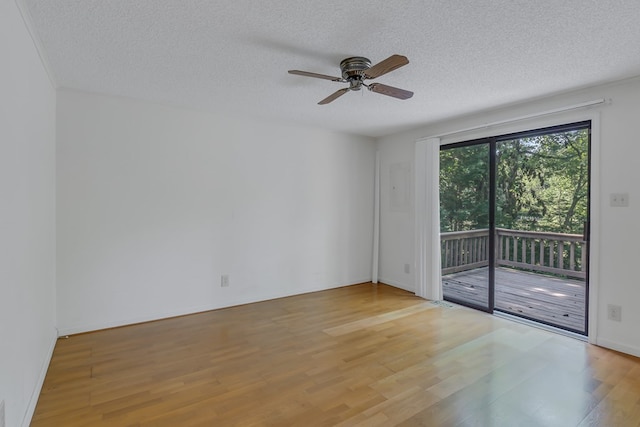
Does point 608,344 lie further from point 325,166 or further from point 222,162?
point 222,162

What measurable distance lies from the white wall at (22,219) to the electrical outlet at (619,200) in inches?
164

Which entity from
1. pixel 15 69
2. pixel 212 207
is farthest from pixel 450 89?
pixel 15 69

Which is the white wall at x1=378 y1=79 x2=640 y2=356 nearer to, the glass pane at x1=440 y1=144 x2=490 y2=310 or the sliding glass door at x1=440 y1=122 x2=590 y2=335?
the sliding glass door at x1=440 y1=122 x2=590 y2=335

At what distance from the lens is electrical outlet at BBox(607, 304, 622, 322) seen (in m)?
2.79

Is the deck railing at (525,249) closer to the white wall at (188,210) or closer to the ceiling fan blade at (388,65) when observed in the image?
the white wall at (188,210)

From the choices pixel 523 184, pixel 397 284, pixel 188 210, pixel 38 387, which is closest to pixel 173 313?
pixel 188 210

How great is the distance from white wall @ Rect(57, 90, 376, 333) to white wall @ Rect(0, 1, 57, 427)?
19.2 inches

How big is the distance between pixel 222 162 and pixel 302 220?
133cm

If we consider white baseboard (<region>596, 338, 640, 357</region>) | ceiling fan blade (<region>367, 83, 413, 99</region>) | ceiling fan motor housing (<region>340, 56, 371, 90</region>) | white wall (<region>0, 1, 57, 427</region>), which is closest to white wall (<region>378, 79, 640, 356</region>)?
white baseboard (<region>596, 338, 640, 357</region>)

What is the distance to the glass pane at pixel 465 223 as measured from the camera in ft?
12.9

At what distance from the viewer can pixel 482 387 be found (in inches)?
88.7

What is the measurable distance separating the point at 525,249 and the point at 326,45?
11.2 ft

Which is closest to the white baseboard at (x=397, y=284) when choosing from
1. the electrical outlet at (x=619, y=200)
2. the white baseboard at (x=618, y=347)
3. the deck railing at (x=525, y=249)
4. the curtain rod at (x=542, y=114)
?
the deck railing at (x=525, y=249)

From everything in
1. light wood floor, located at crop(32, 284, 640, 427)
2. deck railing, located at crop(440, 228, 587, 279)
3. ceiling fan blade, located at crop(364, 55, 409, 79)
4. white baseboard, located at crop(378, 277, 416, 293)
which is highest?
ceiling fan blade, located at crop(364, 55, 409, 79)
